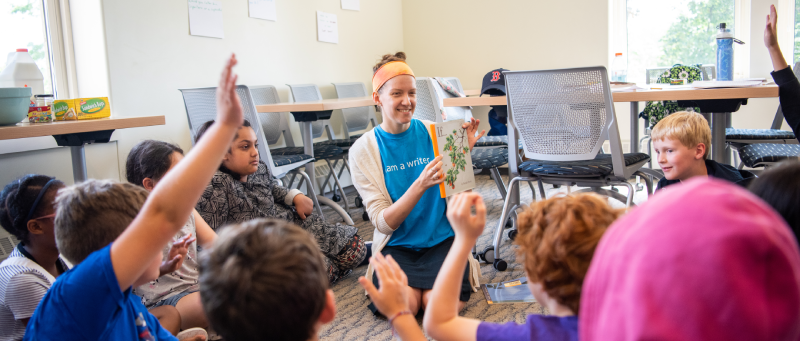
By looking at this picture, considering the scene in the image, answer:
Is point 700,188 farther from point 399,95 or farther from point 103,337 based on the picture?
point 399,95

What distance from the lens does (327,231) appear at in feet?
8.30

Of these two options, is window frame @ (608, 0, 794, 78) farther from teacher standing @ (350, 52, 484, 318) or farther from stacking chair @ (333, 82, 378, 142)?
teacher standing @ (350, 52, 484, 318)

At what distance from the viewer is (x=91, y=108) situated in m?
2.21

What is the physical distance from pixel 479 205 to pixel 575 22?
4887mm

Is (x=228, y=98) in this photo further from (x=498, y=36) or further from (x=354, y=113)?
(x=498, y=36)

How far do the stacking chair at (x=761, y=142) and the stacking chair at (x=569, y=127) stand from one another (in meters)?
0.62

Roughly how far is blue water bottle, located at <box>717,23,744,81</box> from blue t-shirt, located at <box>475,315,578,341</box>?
8.08ft

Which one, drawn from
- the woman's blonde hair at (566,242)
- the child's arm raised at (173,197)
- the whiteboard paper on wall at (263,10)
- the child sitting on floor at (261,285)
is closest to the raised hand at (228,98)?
the child's arm raised at (173,197)

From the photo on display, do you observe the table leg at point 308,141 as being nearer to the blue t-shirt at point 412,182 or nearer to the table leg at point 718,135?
the blue t-shirt at point 412,182

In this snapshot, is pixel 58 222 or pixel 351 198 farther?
pixel 351 198

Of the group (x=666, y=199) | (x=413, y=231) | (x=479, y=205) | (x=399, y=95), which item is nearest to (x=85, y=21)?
(x=399, y=95)

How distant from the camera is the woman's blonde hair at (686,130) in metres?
1.84

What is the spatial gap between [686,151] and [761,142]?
1.53 metres

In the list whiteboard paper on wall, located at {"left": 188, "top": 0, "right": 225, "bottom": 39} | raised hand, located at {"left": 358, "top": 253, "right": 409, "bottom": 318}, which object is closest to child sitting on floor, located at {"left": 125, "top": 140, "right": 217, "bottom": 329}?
raised hand, located at {"left": 358, "top": 253, "right": 409, "bottom": 318}
